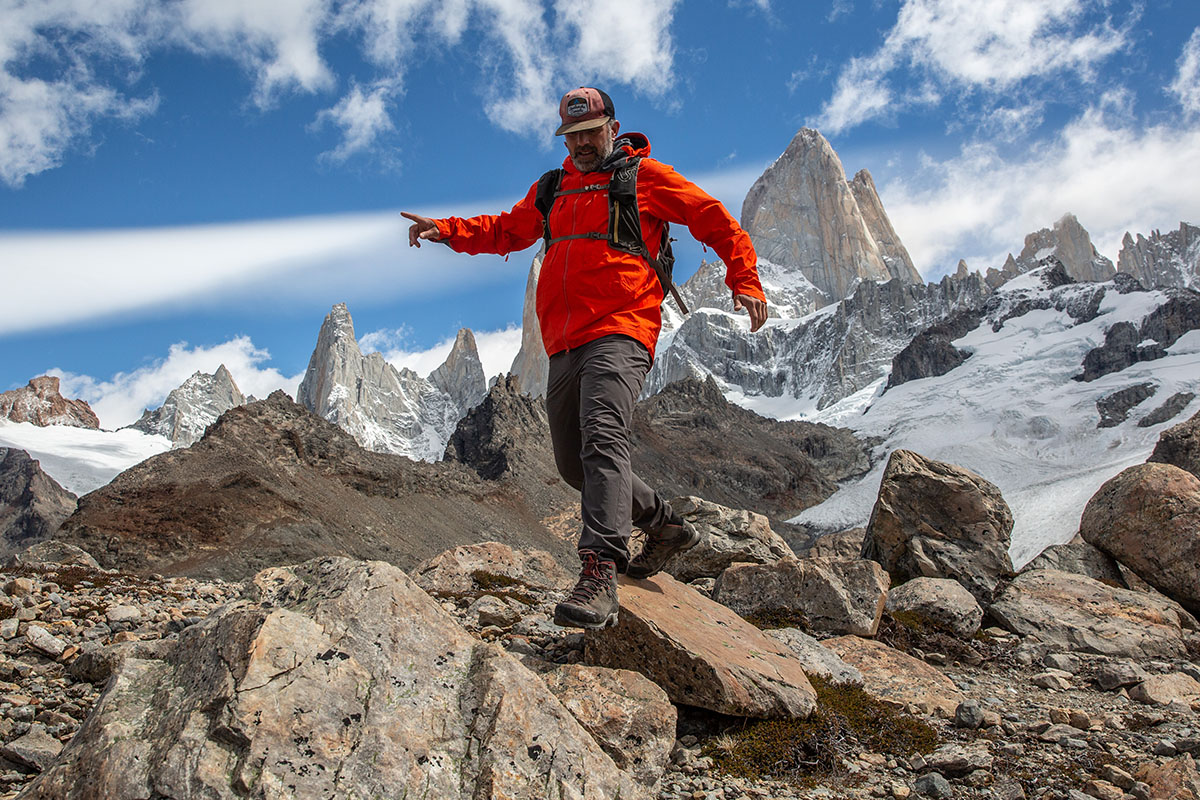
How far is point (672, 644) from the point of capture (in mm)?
5660

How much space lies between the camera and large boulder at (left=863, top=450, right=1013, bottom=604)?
13141 mm

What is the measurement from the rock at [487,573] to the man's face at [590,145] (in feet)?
18.3

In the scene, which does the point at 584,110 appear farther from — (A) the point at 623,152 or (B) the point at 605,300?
(B) the point at 605,300

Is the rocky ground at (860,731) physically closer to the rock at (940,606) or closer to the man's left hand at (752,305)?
the rock at (940,606)

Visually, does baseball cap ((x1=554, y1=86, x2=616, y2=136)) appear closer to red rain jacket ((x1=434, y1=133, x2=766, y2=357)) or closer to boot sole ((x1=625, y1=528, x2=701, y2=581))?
red rain jacket ((x1=434, y1=133, x2=766, y2=357))

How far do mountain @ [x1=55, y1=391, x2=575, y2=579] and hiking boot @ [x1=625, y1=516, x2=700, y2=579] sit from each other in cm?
4969

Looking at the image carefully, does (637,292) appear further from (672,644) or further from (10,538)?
(10,538)

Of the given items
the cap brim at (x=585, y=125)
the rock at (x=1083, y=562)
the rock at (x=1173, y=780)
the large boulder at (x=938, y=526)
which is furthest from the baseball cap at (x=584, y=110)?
the rock at (x=1083, y=562)

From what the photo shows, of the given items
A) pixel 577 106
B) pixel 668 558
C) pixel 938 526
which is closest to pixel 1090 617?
pixel 938 526

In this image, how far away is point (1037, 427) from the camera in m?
162

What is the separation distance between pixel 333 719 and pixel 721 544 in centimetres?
945

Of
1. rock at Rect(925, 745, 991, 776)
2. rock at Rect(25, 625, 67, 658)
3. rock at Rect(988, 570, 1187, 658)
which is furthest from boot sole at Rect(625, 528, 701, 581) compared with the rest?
rock at Rect(988, 570, 1187, 658)

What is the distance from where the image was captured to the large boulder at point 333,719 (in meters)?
3.50

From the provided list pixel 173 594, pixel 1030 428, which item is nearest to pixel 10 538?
pixel 173 594
